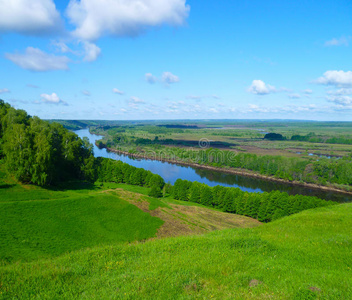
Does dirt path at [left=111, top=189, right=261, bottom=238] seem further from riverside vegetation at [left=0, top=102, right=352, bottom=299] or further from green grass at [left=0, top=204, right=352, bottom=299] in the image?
green grass at [left=0, top=204, right=352, bottom=299]

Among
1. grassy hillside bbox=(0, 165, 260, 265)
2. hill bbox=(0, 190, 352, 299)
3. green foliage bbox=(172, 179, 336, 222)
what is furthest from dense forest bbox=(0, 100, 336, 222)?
hill bbox=(0, 190, 352, 299)

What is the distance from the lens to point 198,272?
30.9 feet

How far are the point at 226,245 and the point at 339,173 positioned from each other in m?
98.0

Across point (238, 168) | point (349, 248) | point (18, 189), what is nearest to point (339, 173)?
point (238, 168)

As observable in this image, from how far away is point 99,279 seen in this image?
353 inches

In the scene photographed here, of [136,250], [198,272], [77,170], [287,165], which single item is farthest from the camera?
[287,165]

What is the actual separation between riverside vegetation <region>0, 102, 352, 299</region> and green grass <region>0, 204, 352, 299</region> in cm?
4

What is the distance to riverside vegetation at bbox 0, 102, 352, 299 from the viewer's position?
8.19 m

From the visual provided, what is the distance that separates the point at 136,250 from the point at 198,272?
14.9 ft

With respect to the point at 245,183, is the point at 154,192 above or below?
above

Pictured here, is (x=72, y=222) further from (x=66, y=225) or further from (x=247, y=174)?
(x=247, y=174)

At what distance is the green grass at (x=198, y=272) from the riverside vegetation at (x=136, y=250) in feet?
0.14

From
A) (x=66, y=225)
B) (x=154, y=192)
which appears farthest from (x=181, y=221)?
(x=154, y=192)

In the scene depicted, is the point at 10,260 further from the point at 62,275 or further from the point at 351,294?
the point at 351,294
